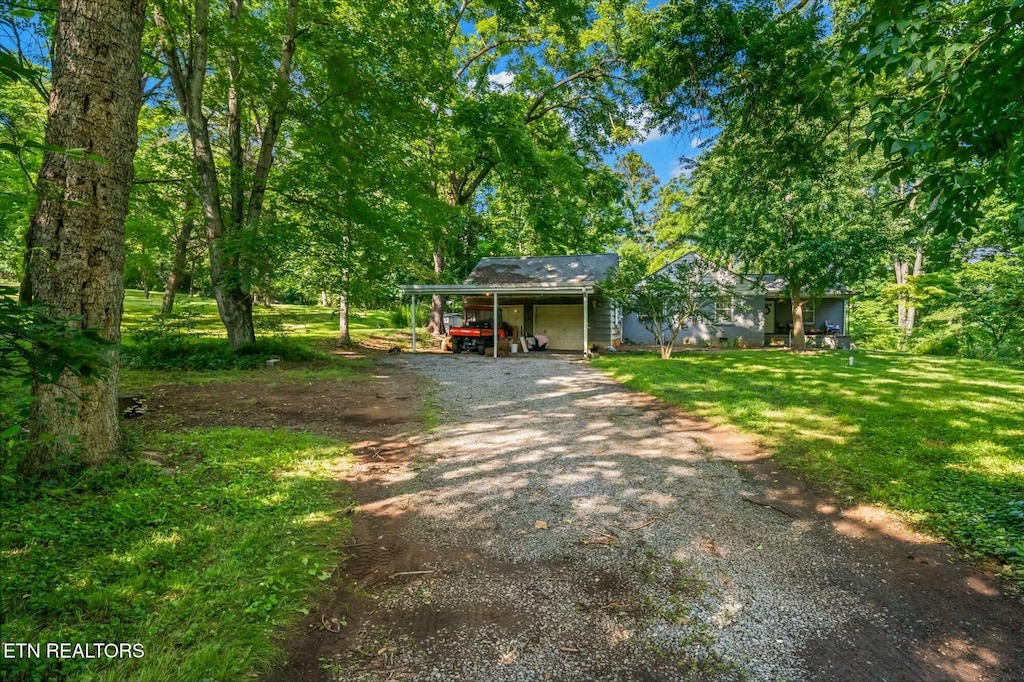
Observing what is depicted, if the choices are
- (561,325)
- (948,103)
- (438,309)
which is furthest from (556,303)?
(948,103)

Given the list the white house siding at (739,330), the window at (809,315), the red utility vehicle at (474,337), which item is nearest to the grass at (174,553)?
the red utility vehicle at (474,337)

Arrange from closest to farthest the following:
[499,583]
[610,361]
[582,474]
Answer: [499,583] < [582,474] < [610,361]

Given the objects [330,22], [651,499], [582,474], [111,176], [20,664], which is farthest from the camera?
[330,22]

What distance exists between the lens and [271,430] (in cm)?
591

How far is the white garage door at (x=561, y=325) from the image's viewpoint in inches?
740

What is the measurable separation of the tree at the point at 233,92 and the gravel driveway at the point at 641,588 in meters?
8.63

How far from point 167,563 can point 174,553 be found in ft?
0.33

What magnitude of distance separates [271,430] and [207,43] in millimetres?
9416

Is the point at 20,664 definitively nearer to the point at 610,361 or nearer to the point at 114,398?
the point at 114,398

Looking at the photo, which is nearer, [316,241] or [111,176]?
[111,176]

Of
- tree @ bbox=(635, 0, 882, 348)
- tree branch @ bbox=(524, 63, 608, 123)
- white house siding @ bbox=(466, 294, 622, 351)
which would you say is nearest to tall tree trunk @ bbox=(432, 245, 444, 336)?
white house siding @ bbox=(466, 294, 622, 351)

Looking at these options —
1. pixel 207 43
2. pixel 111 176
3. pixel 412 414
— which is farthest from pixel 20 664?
pixel 207 43

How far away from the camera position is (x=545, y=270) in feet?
62.5

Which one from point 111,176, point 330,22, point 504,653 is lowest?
point 504,653
